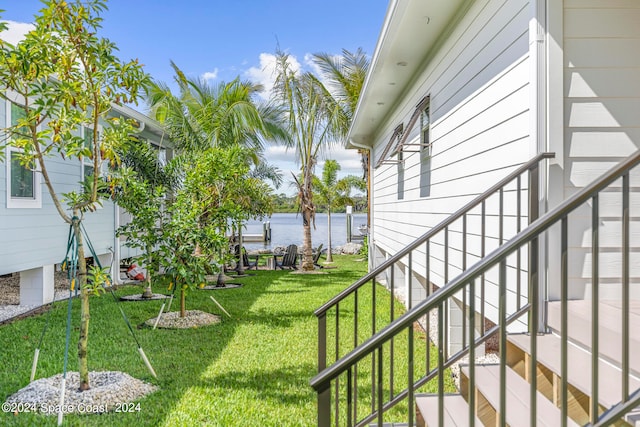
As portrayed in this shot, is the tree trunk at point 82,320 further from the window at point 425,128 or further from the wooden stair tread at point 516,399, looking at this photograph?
the window at point 425,128

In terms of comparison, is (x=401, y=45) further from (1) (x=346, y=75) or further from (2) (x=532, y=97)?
(1) (x=346, y=75)

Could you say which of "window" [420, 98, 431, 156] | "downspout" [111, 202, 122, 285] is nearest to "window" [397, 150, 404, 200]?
"window" [420, 98, 431, 156]

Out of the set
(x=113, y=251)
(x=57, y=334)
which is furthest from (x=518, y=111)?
(x=113, y=251)

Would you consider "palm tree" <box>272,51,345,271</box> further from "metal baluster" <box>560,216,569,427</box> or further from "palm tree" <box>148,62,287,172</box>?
"metal baluster" <box>560,216,569,427</box>

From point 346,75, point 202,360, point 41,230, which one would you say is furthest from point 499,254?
point 346,75

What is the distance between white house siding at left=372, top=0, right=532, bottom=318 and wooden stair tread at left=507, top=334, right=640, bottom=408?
36.6 inches

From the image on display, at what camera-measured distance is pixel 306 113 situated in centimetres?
1328

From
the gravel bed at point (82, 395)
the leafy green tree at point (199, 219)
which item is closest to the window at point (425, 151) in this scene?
the leafy green tree at point (199, 219)

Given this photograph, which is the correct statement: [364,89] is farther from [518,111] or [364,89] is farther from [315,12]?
[315,12]

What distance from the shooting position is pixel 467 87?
4359 mm

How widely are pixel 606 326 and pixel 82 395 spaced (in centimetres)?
408

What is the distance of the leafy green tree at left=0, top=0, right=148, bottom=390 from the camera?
3.70 metres

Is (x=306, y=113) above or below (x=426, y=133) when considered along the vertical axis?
above

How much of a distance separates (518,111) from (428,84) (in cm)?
288
